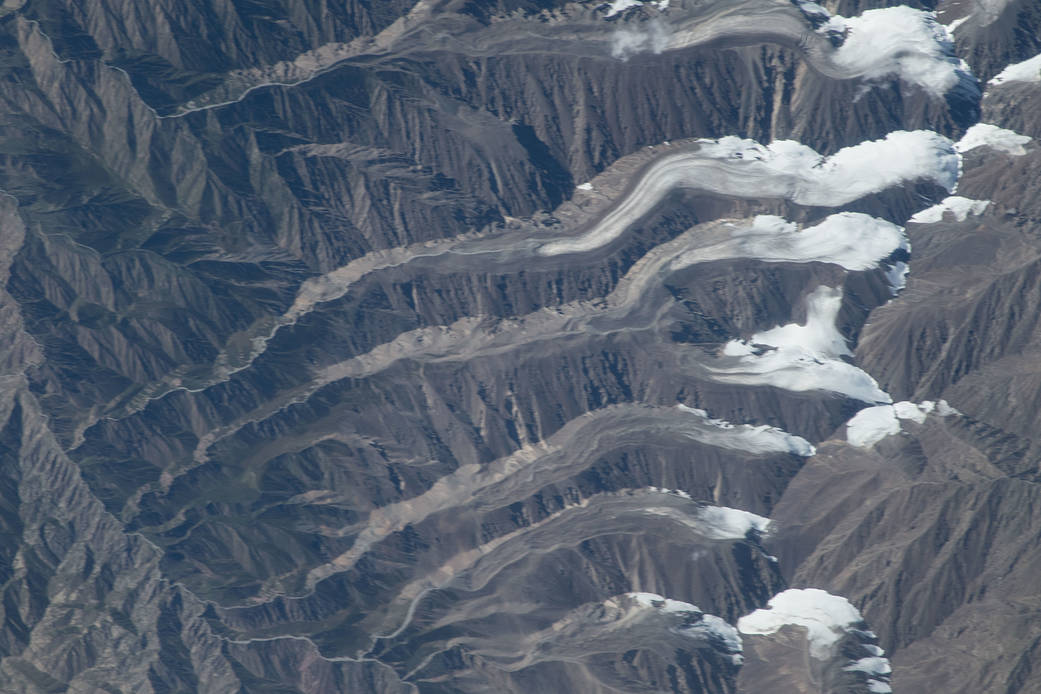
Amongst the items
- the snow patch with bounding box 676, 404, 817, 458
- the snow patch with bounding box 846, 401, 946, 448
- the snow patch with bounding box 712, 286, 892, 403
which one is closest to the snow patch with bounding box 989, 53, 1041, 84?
the snow patch with bounding box 712, 286, 892, 403

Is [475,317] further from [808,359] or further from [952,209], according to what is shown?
[952,209]

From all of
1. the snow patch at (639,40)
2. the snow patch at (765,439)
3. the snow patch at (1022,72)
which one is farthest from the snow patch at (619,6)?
the snow patch at (765,439)

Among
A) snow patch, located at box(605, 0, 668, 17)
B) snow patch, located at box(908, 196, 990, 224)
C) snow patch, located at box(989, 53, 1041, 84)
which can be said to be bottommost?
snow patch, located at box(908, 196, 990, 224)

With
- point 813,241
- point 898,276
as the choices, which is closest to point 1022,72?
point 898,276

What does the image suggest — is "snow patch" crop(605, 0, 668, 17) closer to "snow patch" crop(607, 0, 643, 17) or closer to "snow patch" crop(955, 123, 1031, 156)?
"snow patch" crop(607, 0, 643, 17)

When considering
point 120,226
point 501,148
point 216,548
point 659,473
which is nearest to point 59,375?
point 120,226

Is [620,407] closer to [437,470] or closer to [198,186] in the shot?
[437,470]
